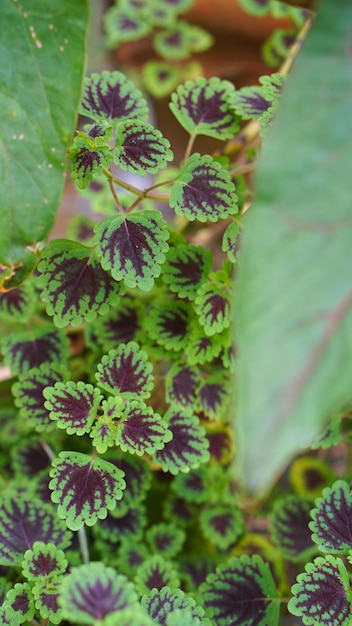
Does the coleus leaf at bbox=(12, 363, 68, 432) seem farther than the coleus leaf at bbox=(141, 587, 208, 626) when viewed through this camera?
Yes

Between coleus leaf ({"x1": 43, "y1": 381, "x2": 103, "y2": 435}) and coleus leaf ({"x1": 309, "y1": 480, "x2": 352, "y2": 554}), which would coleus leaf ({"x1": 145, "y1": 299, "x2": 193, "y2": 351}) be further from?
coleus leaf ({"x1": 309, "y1": 480, "x2": 352, "y2": 554})

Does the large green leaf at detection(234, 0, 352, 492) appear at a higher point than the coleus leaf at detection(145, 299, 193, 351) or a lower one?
higher

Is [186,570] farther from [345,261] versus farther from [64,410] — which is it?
[345,261]

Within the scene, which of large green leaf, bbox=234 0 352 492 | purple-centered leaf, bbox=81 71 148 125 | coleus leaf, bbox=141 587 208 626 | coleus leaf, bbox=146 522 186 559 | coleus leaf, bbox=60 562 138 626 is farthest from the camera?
coleus leaf, bbox=146 522 186 559

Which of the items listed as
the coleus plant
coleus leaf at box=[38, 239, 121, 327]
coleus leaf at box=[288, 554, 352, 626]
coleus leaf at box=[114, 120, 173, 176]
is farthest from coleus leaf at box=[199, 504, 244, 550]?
coleus leaf at box=[114, 120, 173, 176]

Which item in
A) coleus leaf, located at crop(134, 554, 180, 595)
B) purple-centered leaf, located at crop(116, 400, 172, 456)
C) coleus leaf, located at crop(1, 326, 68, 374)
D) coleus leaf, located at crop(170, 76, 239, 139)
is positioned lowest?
coleus leaf, located at crop(134, 554, 180, 595)

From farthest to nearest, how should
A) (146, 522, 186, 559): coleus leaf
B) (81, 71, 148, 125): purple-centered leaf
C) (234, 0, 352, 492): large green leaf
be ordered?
(146, 522, 186, 559): coleus leaf → (81, 71, 148, 125): purple-centered leaf → (234, 0, 352, 492): large green leaf

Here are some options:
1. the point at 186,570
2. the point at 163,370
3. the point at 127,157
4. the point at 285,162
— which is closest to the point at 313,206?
the point at 285,162
